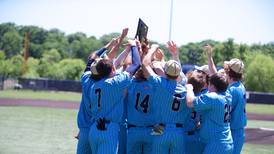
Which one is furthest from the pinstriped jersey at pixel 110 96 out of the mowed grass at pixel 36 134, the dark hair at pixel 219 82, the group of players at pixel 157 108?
the mowed grass at pixel 36 134

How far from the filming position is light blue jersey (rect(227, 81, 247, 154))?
306 inches

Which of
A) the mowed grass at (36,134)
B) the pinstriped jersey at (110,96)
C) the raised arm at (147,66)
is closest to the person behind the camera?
the pinstriped jersey at (110,96)

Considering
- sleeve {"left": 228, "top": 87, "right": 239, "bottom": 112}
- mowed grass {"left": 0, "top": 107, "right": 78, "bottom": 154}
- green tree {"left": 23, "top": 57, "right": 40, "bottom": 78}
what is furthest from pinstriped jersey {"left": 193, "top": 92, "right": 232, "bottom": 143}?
green tree {"left": 23, "top": 57, "right": 40, "bottom": 78}

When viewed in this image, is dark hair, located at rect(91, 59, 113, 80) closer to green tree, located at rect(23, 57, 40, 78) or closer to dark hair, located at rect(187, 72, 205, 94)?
dark hair, located at rect(187, 72, 205, 94)

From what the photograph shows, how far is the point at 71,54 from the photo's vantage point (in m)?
124

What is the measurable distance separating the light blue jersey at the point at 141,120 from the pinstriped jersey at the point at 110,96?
1.17 feet

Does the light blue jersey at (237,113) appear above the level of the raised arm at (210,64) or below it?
below

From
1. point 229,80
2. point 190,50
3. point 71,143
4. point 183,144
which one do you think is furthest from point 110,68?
point 190,50

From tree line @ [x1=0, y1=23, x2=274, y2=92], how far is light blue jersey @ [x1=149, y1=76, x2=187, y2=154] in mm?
18483

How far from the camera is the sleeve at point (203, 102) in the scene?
6.91 m

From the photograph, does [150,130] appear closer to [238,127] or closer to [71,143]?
[238,127]

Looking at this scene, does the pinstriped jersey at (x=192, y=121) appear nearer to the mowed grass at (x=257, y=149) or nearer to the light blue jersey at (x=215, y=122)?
the light blue jersey at (x=215, y=122)

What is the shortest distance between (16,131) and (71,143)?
2.49 metres

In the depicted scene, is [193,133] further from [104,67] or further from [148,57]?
[104,67]
